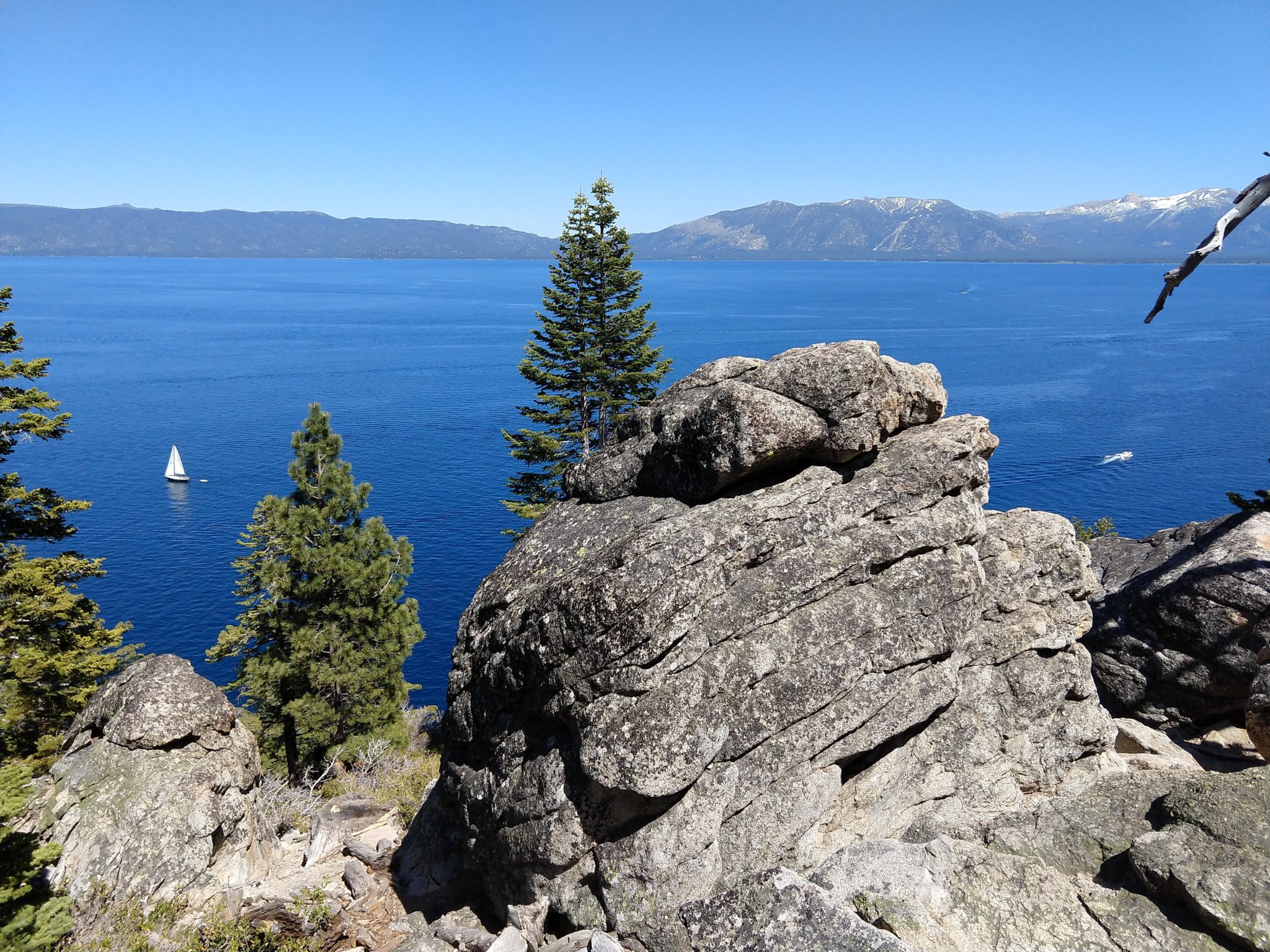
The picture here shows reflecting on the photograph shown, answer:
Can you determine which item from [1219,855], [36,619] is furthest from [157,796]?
[1219,855]

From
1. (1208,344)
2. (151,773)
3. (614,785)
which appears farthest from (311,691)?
(1208,344)

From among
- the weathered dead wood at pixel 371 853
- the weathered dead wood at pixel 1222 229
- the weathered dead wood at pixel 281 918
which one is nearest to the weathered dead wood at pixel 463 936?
the weathered dead wood at pixel 281 918

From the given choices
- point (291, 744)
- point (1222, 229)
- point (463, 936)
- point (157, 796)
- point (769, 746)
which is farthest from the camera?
point (291, 744)

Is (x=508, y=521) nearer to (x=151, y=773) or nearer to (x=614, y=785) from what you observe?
(x=151, y=773)

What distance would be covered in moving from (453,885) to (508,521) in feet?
224

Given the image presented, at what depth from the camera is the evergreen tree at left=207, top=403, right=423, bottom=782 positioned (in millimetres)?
32500

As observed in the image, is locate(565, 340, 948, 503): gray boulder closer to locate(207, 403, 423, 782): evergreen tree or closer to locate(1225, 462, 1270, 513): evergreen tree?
locate(1225, 462, 1270, 513): evergreen tree

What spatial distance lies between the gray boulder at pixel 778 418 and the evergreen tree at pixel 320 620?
1990cm

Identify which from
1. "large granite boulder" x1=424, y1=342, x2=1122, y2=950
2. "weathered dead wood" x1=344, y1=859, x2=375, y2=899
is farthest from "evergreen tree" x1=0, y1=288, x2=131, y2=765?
"large granite boulder" x1=424, y1=342, x2=1122, y2=950

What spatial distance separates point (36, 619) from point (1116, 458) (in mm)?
104670

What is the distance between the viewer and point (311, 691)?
112ft

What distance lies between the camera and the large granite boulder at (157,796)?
1600cm

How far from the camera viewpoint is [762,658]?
13.6 meters

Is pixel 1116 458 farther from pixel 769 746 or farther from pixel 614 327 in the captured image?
pixel 769 746
